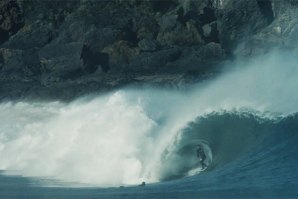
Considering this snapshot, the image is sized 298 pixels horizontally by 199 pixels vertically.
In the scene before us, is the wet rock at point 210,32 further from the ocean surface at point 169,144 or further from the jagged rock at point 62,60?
the ocean surface at point 169,144

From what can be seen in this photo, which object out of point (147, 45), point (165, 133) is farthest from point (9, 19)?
point (165, 133)

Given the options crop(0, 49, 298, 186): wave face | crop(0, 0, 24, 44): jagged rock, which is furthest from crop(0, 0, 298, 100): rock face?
crop(0, 49, 298, 186): wave face

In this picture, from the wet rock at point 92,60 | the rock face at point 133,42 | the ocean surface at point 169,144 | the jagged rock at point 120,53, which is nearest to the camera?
the ocean surface at point 169,144

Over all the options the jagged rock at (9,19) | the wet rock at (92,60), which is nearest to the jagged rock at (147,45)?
the wet rock at (92,60)

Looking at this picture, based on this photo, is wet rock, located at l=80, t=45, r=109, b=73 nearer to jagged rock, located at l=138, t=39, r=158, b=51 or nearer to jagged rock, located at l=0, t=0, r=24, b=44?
jagged rock, located at l=138, t=39, r=158, b=51

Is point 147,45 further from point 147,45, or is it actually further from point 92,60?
point 92,60

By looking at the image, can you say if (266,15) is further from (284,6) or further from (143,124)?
(143,124)
